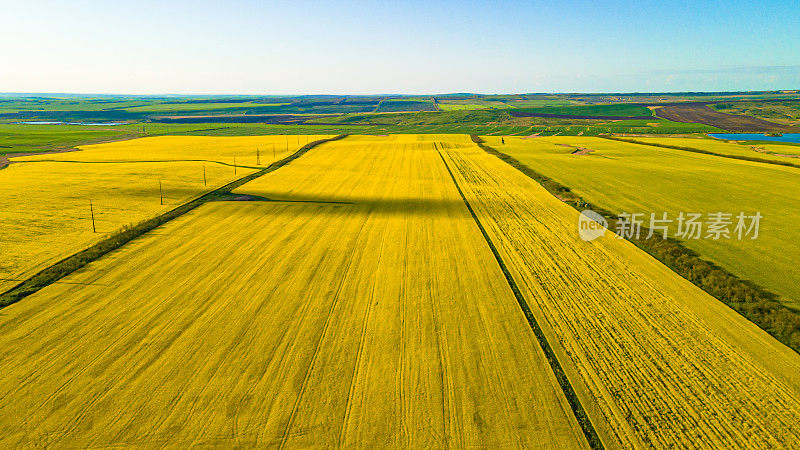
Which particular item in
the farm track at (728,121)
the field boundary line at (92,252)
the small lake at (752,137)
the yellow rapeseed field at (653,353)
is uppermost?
the farm track at (728,121)

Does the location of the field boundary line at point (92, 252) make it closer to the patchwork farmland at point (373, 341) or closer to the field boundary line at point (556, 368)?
the patchwork farmland at point (373, 341)

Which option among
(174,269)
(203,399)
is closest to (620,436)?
(203,399)

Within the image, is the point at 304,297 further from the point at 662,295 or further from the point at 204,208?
the point at 204,208

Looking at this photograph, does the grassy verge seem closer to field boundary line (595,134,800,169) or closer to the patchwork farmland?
the patchwork farmland

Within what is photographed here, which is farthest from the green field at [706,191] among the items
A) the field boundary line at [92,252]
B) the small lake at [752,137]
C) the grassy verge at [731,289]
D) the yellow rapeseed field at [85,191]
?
the small lake at [752,137]

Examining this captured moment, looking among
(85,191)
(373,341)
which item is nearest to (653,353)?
(373,341)
